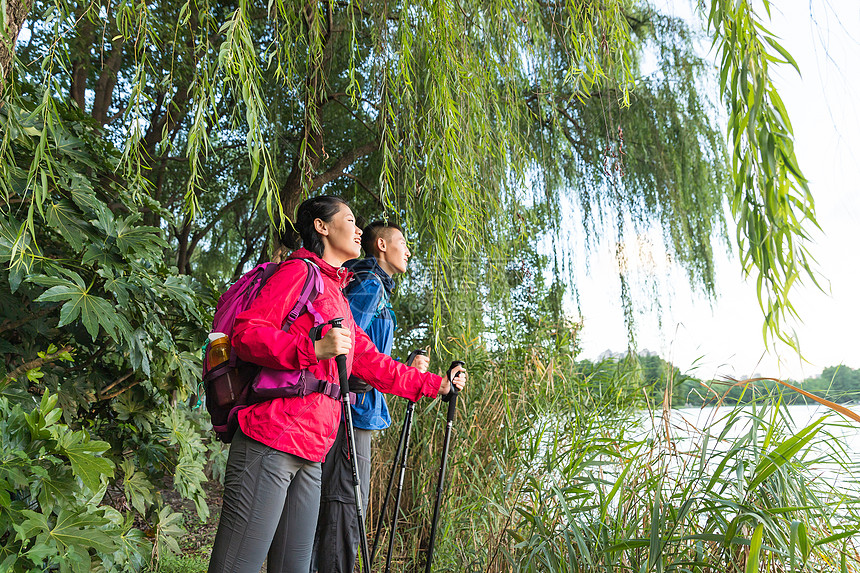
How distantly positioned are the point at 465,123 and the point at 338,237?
0.84 m

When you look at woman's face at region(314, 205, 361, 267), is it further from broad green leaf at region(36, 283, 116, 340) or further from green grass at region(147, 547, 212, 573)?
green grass at region(147, 547, 212, 573)

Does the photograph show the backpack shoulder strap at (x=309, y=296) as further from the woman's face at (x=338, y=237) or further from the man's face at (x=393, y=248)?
the man's face at (x=393, y=248)

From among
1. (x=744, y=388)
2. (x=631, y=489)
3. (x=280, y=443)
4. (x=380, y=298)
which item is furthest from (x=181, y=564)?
(x=744, y=388)

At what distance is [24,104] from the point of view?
1.92m

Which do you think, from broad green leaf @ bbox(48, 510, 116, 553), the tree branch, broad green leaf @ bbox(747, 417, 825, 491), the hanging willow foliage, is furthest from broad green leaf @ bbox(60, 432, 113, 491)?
the tree branch

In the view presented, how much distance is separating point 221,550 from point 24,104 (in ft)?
5.07

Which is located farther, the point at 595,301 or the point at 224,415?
the point at 595,301

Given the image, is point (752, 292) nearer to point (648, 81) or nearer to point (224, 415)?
point (224, 415)

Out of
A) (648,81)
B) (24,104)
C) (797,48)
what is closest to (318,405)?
(24,104)

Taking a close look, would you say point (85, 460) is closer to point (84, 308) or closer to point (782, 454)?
point (84, 308)

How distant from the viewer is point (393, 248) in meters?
2.38

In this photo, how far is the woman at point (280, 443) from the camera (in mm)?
1468

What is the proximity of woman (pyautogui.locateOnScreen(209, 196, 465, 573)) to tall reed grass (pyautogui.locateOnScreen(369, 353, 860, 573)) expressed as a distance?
2.77 ft

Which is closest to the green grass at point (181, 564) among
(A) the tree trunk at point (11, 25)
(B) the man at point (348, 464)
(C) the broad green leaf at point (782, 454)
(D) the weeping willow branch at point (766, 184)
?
(B) the man at point (348, 464)
